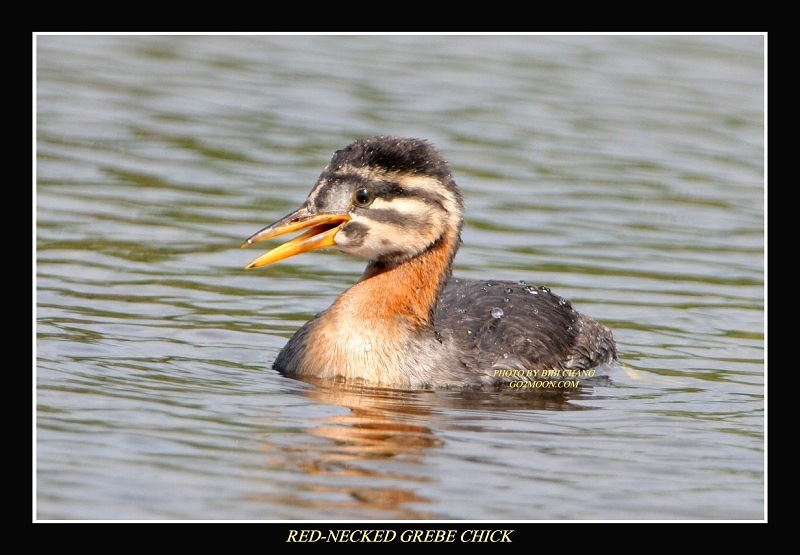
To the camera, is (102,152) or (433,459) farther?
(102,152)

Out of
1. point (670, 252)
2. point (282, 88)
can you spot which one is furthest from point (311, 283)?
point (282, 88)

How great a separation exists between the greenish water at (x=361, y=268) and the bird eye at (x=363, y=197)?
1.62 meters

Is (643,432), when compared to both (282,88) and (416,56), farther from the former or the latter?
(416,56)

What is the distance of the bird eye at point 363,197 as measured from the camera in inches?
513

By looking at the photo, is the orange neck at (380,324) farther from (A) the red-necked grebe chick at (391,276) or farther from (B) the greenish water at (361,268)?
(B) the greenish water at (361,268)

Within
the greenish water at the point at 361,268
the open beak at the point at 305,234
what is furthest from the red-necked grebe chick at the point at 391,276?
the greenish water at the point at 361,268

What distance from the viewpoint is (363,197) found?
13.1 metres

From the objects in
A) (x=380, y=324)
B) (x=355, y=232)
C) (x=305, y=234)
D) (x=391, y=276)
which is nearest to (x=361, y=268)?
(x=391, y=276)

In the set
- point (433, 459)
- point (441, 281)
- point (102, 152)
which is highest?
point (102, 152)

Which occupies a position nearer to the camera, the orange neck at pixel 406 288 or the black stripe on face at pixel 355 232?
the black stripe on face at pixel 355 232

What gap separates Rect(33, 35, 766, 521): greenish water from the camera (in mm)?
10508

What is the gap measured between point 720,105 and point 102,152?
10381 mm

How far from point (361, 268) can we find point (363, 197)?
15.5 ft

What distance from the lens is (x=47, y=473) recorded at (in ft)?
33.6
